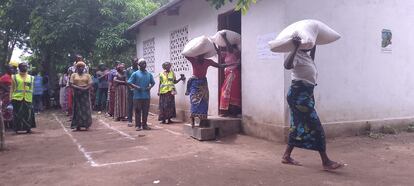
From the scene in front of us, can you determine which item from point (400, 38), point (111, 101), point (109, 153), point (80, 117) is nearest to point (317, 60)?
point (400, 38)

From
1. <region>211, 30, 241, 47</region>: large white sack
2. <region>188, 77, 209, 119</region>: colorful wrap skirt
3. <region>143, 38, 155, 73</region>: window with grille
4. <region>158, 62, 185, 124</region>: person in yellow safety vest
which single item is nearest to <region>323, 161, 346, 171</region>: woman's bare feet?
<region>188, 77, 209, 119</region>: colorful wrap skirt

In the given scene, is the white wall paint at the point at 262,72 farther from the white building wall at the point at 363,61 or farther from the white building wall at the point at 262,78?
the white building wall at the point at 363,61

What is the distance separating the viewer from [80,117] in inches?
363

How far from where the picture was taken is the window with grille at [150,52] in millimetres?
13703

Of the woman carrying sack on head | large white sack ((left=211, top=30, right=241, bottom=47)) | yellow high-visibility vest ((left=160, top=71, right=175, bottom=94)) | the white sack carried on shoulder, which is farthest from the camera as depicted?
yellow high-visibility vest ((left=160, top=71, right=175, bottom=94))

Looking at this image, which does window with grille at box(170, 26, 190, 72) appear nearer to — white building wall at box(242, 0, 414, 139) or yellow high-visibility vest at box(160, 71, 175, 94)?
yellow high-visibility vest at box(160, 71, 175, 94)

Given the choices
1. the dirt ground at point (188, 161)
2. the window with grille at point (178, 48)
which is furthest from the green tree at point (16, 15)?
the dirt ground at point (188, 161)

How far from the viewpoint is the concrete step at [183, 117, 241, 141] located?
288 inches

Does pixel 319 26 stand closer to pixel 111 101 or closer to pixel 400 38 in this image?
pixel 400 38

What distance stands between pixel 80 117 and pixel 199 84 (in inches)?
131

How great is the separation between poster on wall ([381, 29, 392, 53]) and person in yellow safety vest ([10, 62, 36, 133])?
23.3 feet

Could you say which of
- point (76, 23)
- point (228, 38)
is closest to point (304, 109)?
point (228, 38)

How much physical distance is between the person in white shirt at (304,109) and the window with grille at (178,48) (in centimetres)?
566

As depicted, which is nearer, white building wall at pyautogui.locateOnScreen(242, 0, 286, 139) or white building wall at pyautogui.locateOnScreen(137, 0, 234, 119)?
white building wall at pyautogui.locateOnScreen(242, 0, 286, 139)
